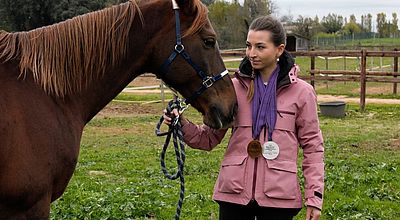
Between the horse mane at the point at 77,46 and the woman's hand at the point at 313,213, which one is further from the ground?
the horse mane at the point at 77,46

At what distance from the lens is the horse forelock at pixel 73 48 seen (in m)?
2.72

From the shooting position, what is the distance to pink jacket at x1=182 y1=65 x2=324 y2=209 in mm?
2811

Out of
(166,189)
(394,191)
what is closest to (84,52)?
(166,189)

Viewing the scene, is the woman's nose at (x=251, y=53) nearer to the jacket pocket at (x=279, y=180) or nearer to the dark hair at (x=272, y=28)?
the dark hair at (x=272, y=28)

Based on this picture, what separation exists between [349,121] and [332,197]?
7.64m

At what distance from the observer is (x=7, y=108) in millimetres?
2490

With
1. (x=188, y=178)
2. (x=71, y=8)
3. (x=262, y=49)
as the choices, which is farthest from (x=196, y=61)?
(x=71, y=8)

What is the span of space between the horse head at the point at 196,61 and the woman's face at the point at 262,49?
0.63 feet

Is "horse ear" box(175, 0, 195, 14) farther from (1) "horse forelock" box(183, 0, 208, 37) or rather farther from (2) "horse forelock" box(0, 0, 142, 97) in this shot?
(2) "horse forelock" box(0, 0, 142, 97)

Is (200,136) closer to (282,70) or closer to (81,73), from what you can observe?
(282,70)

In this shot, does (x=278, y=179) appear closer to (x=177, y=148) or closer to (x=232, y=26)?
(x=177, y=148)

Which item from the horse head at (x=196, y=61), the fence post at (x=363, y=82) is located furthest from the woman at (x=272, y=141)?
the fence post at (x=363, y=82)

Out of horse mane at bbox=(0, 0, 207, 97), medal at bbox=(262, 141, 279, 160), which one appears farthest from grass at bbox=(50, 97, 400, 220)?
medal at bbox=(262, 141, 279, 160)

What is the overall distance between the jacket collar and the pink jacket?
2cm
